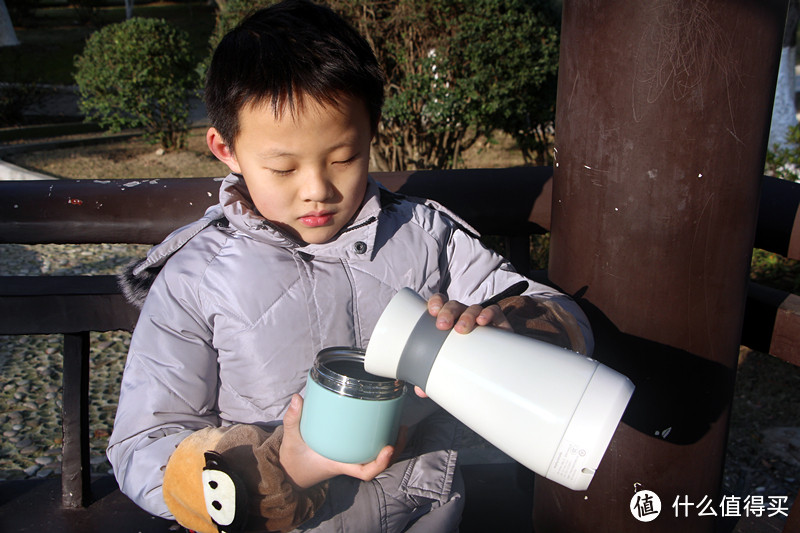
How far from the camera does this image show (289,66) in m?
1.44

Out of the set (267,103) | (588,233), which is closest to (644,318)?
(588,233)

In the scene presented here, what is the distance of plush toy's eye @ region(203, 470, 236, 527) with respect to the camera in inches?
49.3

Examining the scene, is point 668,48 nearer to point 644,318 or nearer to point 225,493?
point 644,318

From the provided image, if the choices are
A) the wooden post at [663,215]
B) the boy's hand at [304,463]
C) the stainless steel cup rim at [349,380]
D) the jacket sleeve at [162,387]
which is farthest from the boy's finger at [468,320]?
the jacket sleeve at [162,387]

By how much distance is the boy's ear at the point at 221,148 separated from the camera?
1.60 meters

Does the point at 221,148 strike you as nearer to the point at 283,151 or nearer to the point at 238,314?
the point at 283,151

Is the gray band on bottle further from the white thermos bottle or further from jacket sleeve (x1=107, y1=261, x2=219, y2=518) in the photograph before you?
jacket sleeve (x1=107, y1=261, x2=219, y2=518)

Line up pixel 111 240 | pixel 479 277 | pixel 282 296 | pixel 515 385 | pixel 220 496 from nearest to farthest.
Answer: pixel 515 385 < pixel 220 496 < pixel 282 296 < pixel 479 277 < pixel 111 240

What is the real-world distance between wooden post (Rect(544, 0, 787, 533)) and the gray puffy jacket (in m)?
0.16

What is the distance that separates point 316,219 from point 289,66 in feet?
1.04

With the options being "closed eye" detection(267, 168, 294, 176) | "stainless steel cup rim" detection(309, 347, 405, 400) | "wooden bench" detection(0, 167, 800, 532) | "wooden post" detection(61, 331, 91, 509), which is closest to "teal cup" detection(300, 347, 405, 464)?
"stainless steel cup rim" detection(309, 347, 405, 400)

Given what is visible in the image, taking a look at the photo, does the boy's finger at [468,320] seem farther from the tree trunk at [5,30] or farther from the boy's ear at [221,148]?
the tree trunk at [5,30]

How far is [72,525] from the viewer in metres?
1.95

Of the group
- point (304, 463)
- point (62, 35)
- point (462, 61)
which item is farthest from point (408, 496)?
point (62, 35)
